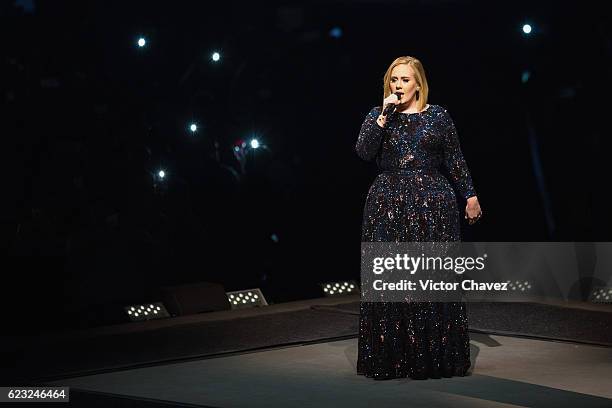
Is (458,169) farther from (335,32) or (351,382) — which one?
(335,32)

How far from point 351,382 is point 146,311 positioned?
2842 millimetres

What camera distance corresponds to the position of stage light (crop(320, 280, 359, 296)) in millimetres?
9531

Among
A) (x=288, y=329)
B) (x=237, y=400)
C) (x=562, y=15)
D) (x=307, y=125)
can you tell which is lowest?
(x=237, y=400)

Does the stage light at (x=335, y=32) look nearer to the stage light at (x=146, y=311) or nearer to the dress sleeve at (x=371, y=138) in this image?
the stage light at (x=146, y=311)

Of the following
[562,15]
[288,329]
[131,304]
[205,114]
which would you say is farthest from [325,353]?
[562,15]

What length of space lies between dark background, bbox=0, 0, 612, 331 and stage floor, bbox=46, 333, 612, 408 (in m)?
2.10

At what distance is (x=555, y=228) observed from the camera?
9570mm

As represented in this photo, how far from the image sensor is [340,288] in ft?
31.6

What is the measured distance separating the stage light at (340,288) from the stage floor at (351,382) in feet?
8.16

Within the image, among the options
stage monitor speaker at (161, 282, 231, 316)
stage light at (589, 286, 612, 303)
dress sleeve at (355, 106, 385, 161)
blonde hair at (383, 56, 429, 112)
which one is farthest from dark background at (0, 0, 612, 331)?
blonde hair at (383, 56, 429, 112)

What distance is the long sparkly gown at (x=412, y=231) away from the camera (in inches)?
237

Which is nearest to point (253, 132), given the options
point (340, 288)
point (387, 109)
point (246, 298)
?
point (246, 298)

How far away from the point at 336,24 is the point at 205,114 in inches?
46.3

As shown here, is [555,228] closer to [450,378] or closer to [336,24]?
[336,24]
